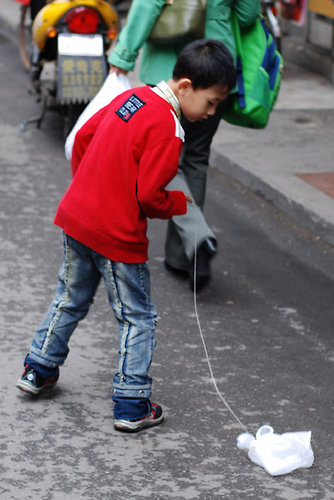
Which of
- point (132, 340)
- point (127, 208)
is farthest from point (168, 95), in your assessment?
point (132, 340)

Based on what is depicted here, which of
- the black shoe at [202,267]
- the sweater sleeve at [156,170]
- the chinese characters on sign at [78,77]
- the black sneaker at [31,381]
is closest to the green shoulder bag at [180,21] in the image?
the black shoe at [202,267]

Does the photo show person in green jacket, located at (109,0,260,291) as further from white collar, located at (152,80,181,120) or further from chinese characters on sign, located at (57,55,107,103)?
chinese characters on sign, located at (57,55,107,103)

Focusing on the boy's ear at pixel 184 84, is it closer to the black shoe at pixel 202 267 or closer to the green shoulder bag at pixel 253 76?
the black shoe at pixel 202 267

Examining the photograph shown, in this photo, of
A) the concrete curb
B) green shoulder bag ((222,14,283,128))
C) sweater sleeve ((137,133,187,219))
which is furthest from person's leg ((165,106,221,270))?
sweater sleeve ((137,133,187,219))

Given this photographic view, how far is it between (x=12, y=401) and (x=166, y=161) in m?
1.19

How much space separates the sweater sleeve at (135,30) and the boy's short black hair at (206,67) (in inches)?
55.7

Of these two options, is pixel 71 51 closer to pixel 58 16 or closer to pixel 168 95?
pixel 58 16

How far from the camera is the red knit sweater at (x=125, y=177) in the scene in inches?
135

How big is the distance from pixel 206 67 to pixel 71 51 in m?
4.41

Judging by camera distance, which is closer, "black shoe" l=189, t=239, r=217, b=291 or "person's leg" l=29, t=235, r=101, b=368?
"person's leg" l=29, t=235, r=101, b=368

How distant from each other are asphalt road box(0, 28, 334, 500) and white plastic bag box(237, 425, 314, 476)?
0.04m

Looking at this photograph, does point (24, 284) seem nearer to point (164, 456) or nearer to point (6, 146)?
point (164, 456)

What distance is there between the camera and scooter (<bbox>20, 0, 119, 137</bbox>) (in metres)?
7.74

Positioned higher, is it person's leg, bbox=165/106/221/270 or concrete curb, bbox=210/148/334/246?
person's leg, bbox=165/106/221/270
